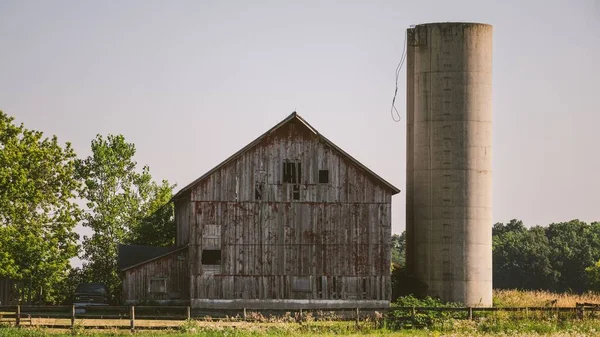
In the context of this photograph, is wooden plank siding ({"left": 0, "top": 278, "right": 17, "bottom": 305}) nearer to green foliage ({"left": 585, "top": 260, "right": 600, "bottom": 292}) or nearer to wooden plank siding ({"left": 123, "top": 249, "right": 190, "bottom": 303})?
wooden plank siding ({"left": 123, "top": 249, "right": 190, "bottom": 303})

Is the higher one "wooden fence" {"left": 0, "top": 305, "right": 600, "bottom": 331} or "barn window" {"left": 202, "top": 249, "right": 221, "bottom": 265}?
"barn window" {"left": 202, "top": 249, "right": 221, "bottom": 265}

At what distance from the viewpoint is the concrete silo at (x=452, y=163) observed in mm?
53906

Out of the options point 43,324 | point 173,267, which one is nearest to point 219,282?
point 173,267

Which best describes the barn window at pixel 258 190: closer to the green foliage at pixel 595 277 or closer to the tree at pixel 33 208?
the tree at pixel 33 208

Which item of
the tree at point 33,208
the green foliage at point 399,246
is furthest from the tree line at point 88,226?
the green foliage at point 399,246

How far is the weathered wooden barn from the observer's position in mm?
50719

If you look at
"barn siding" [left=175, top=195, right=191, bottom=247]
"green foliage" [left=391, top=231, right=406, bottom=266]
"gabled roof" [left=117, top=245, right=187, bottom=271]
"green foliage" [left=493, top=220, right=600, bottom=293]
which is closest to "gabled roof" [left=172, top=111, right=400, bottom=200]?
"barn siding" [left=175, top=195, right=191, bottom=247]

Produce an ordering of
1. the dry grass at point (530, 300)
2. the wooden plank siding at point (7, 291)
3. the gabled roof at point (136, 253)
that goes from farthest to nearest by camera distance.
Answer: the gabled roof at point (136, 253) < the wooden plank siding at point (7, 291) < the dry grass at point (530, 300)

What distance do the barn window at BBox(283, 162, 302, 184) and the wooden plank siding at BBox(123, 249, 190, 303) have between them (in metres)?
6.16

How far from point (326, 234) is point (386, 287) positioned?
365 cm

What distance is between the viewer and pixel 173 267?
53.0 metres

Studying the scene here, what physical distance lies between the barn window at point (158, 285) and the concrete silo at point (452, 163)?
12.1 m

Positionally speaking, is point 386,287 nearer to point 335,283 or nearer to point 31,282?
point 335,283

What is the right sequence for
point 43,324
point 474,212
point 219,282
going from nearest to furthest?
point 43,324
point 219,282
point 474,212
